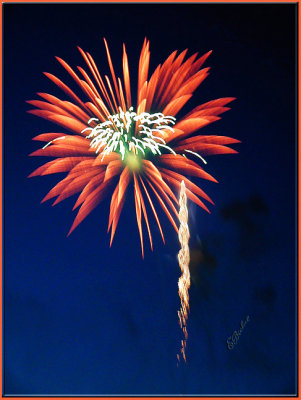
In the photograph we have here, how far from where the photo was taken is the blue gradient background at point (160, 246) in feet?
7.91

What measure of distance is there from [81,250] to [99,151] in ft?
2.02

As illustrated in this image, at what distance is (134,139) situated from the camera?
2465 millimetres

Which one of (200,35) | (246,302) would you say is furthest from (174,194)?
(200,35)

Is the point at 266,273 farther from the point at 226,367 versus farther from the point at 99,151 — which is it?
the point at 99,151

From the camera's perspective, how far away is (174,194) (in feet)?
8.04

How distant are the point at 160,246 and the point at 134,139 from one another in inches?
26.6

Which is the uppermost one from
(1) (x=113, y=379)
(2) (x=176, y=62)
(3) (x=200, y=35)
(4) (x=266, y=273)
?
(3) (x=200, y=35)

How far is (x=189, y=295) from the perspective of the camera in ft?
7.97

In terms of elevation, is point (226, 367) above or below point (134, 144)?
below
